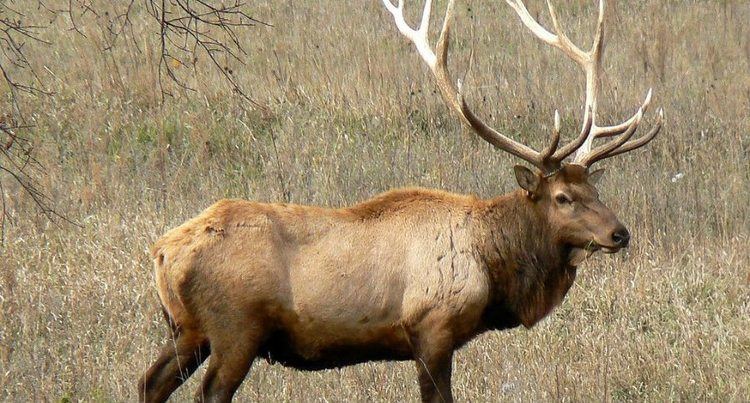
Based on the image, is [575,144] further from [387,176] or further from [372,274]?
[387,176]

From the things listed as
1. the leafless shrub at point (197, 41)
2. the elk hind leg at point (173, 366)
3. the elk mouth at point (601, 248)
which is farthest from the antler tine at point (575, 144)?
the elk hind leg at point (173, 366)

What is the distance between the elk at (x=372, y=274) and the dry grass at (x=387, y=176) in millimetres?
645

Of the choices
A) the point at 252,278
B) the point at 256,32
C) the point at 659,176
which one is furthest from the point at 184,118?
the point at 252,278

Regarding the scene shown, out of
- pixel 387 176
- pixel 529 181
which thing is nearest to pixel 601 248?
pixel 529 181

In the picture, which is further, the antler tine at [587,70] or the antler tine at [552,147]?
the antler tine at [587,70]

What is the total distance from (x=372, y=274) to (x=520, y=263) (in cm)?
84

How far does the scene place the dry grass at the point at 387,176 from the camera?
658 centimetres

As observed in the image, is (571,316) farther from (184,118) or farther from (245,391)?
(184,118)

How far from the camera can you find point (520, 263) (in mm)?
6035

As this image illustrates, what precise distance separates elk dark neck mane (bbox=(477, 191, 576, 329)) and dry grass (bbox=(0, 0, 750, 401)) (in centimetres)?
47

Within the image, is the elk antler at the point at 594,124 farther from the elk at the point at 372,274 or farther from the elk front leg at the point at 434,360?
the elk front leg at the point at 434,360

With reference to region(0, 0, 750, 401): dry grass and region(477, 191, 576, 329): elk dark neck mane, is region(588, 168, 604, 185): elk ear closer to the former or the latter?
region(477, 191, 576, 329): elk dark neck mane

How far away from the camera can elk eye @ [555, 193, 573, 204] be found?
19.7 feet

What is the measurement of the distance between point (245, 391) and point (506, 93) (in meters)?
5.92
